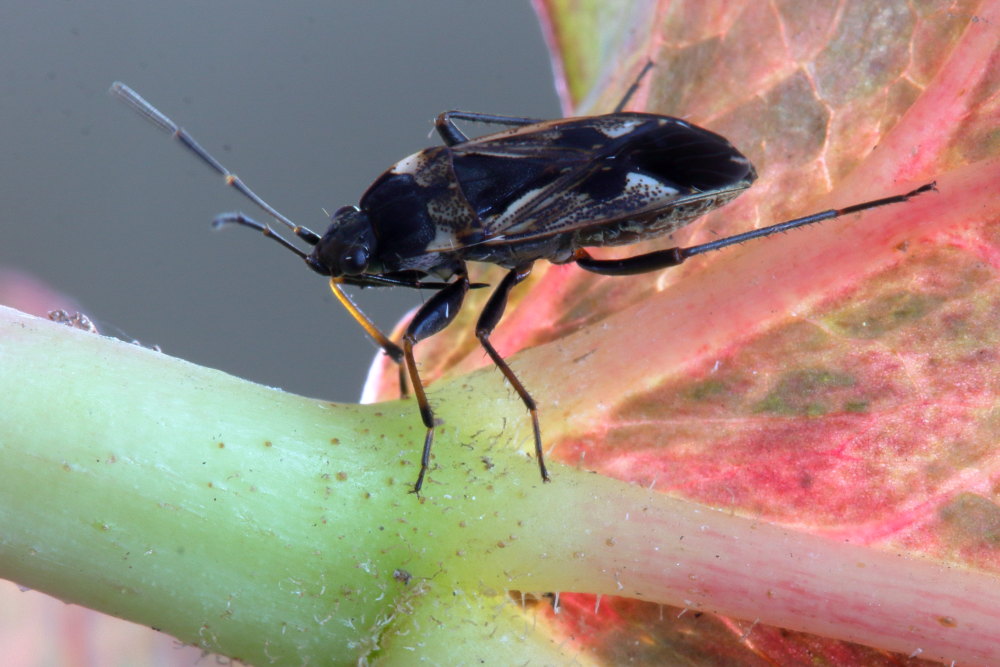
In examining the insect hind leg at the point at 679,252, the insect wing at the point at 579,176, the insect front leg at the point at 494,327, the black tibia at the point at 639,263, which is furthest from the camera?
the insect wing at the point at 579,176

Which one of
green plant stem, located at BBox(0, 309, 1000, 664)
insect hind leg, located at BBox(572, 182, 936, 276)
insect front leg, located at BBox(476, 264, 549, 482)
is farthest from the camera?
insect hind leg, located at BBox(572, 182, 936, 276)

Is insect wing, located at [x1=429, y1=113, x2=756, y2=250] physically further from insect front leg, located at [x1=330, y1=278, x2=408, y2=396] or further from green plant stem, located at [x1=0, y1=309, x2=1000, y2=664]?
green plant stem, located at [x1=0, y1=309, x2=1000, y2=664]

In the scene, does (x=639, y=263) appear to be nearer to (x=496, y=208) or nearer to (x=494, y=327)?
(x=494, y=327)

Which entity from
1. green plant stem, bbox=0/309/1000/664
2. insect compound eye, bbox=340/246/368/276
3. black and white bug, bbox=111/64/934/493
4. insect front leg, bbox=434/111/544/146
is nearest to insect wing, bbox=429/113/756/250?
black and white bug, bbox=111/64/934/493

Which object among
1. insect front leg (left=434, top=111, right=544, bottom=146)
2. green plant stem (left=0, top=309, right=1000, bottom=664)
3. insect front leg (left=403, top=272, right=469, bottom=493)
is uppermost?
insect front leg (left=434, top=111, right=544, bottom=146)

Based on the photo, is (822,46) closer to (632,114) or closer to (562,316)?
(632,114)

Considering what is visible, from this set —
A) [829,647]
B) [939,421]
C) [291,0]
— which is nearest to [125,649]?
[829,647]

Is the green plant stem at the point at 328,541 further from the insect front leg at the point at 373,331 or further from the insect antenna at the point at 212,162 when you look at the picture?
the insect antenna at the point at 212,162

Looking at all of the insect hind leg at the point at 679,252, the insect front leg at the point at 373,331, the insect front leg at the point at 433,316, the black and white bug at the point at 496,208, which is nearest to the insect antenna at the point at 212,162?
the black and white bug at the point at 496,208
